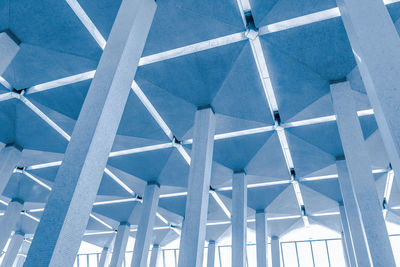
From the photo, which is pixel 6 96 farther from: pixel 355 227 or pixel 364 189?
pixel 355 227

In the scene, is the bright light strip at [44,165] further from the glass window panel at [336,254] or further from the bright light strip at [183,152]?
the glass window panel at [336,254]

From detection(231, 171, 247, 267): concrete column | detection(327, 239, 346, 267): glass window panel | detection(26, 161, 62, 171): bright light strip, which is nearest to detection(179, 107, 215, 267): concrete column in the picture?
detection(231, 171, 247, 267): concrete column

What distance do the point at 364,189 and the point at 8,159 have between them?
2729cm

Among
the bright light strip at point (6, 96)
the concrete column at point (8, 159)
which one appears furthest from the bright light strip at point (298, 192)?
the concrete column at point (8, 159)

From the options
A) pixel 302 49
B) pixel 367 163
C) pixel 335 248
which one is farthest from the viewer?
pixel 335 248

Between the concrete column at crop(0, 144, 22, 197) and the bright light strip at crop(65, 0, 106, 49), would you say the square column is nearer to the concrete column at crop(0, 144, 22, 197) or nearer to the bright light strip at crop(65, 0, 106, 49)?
the bright light strip at crop(65, 0, 106, 49)

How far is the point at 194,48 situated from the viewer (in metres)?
18.6

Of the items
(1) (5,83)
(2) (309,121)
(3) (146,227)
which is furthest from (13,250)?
(2) (309,121)

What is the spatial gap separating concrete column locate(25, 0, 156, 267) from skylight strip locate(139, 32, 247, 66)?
672cm

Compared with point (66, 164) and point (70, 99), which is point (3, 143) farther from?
point (66, 164)

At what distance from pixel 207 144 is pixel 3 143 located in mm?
19686

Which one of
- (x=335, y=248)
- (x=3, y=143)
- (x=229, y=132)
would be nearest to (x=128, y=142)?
(x=229, y=132)

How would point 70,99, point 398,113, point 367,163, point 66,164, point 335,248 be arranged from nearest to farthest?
point 398,113 < point 66,164 < point 367,163 < point 70,99 < point 335,248

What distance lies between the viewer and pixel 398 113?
7.04m
